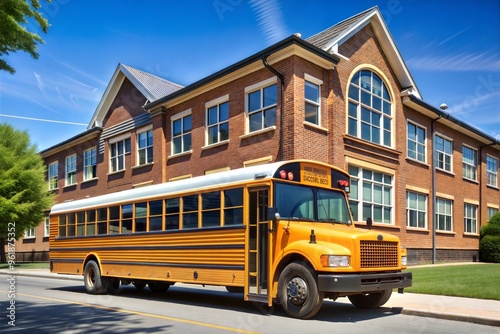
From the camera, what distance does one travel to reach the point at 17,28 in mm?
10750

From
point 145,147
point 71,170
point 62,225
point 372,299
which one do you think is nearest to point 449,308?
point 372,299

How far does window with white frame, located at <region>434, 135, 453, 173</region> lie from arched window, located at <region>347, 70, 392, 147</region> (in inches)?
212

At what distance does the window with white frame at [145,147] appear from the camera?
27.2m

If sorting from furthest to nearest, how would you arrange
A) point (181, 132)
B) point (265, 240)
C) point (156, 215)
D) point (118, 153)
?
point (118, 153), point (181, 132), point (156, 215), point (265, 240)

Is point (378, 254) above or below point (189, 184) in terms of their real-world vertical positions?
below

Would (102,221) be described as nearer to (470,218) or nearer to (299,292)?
(299,292)

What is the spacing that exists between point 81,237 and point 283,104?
27.7 ft

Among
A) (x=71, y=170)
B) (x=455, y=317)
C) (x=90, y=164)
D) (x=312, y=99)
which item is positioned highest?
(x=312, y=99)

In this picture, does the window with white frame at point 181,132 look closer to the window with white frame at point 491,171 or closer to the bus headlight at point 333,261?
the bus headlight at point 333,261

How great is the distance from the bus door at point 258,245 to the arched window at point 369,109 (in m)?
11.8

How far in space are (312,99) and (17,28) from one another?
11.5m

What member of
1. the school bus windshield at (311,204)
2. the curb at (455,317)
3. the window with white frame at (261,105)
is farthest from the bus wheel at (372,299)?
the window with white frame at (261,105)

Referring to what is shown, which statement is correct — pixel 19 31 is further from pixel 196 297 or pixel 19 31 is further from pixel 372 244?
pixel 372 244

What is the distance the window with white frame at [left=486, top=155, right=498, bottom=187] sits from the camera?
107ft
